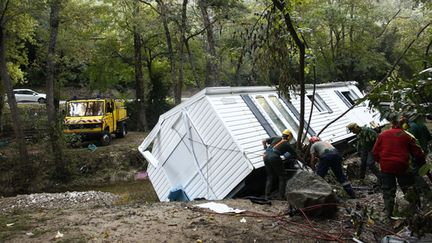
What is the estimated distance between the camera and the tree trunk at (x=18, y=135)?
16641 mm

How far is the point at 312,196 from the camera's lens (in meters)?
6.64

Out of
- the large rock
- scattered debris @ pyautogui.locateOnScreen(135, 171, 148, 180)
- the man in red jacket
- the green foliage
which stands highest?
the green foliage

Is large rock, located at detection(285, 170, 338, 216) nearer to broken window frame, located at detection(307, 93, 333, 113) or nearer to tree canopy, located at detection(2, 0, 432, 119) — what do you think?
broken window frame, located at detection(307, 93, 333, 113)

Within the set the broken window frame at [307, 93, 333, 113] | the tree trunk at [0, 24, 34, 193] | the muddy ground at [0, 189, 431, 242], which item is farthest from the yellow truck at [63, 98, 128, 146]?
the muddy ground at [0, 189, 431, 242]

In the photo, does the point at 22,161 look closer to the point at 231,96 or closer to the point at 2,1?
the point at 2,1

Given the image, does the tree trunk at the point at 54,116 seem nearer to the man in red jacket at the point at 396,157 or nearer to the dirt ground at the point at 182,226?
the dirt ground at the point at 182,226

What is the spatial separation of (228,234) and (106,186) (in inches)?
504

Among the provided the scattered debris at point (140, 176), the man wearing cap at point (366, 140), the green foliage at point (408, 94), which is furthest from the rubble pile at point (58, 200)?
the green foliage at point (408, 94)

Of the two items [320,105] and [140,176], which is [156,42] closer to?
[140,176]

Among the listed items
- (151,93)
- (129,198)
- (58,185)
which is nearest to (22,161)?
(58,185)

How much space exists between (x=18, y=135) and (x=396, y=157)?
15.6m

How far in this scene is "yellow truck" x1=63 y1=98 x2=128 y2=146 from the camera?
66.4 ft

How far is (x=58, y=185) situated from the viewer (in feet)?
58.7

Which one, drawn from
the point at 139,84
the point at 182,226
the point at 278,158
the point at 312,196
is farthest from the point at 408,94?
the point at 139,84
